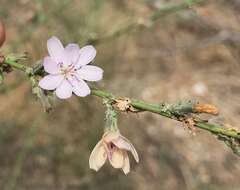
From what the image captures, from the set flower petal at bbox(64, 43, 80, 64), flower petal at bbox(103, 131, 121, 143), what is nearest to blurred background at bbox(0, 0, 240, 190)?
flower petal at bbox(64, 43, 80, 64)

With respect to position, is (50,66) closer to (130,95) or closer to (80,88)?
(80,88)

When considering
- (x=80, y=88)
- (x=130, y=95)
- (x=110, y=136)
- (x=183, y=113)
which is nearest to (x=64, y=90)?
(x=80, y=88)

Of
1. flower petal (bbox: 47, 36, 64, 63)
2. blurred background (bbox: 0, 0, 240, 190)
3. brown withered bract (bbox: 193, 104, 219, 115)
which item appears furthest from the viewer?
blurred background (bbox: 0, 0, 240, 190)

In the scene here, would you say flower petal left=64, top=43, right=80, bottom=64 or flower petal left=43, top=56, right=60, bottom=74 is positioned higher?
flower petal left=43, top=56, right=60, bottom=74

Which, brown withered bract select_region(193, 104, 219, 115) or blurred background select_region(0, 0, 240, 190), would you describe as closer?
brown withered bract select_region(193, 104, 219, 115)

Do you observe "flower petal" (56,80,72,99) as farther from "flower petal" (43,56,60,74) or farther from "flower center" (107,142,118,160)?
"flower center" (107,142,118,160)

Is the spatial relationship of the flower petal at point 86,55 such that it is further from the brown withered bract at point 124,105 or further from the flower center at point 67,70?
the brown withered bract at point 124,105

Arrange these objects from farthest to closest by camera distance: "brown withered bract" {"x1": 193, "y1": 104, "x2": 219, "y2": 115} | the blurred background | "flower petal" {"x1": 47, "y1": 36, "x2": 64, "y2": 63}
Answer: the blurred background, "flower petal" {"x1": 47, "y1": 36, "x2": 64, "y2": 63}, "brown withered bract" {"x1": 193, "y1": 104, "x2": 219, "y2": 115}

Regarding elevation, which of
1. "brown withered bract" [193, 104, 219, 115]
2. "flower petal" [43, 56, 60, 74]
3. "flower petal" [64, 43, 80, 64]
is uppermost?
"flower petal" [43, 56, 60, 74]
